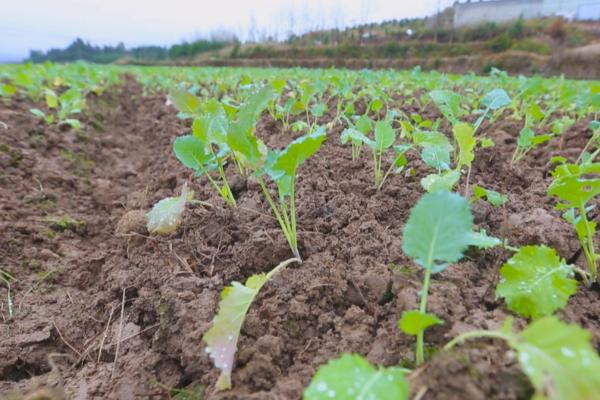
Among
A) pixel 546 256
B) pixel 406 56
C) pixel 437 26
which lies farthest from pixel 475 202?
pixel 437 26

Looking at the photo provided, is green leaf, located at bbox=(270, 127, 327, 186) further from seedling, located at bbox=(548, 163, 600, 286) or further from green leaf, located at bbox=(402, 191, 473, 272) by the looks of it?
seedling, located at bbox=(548, 163, 600, 286)

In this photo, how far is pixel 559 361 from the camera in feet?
1.86

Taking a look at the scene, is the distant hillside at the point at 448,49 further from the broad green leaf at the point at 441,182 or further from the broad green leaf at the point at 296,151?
the broad green leaf at the point at 296,151

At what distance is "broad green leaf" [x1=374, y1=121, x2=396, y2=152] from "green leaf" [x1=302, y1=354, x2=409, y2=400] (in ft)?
3.74

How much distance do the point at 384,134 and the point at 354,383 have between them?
1.19 metres

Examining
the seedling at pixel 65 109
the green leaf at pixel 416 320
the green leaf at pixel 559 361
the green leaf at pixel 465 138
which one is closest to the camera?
the green leaf at pixel 559 361

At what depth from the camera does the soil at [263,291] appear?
898mm

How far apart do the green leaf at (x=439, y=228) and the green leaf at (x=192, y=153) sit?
3.16ft

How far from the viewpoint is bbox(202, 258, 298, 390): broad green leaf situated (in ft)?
2.87

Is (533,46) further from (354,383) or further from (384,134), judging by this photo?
(354,383)

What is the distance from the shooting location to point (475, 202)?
57.0 inches

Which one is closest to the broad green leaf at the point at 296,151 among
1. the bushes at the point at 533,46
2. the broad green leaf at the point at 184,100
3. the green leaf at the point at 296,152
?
the green leaf at the point at 296,152

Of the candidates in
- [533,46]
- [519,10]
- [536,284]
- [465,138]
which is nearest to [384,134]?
[465,138]

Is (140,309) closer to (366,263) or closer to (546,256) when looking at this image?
(366,263)
